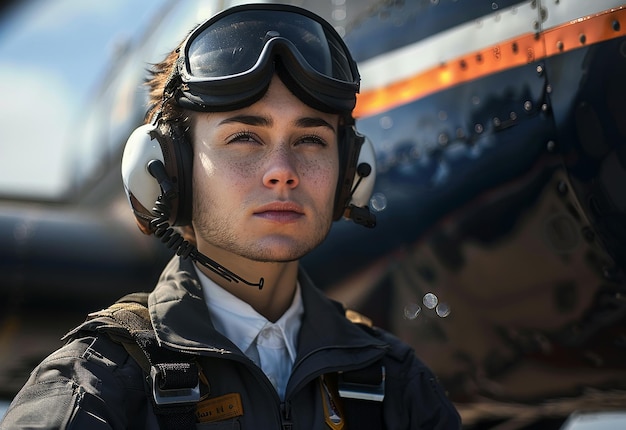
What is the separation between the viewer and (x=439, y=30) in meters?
2.82

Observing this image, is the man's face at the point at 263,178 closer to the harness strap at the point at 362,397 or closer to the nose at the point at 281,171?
the nose at the point at 281,171

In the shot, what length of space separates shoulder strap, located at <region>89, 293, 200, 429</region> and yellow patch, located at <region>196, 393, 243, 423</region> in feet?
0.20

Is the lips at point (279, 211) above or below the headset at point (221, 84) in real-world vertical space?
below

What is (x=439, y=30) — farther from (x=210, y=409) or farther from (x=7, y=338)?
(x=7, y=338)

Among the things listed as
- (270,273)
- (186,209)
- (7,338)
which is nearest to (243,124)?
(186,209)

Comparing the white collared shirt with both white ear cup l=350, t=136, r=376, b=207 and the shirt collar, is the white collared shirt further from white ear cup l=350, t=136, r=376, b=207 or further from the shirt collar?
white ear cup l=350, t=136, r=376, b=207

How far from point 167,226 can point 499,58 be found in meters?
1.26

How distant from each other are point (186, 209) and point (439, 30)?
1248 mm

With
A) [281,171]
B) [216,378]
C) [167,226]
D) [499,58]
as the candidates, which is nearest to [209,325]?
[216,378]

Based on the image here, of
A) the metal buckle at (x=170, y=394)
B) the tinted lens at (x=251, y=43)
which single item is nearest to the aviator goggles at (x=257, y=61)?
the tinted lens at (x=251, y=43)

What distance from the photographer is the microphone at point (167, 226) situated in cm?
193

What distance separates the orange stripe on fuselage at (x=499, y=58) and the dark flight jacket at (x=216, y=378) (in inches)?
38.0

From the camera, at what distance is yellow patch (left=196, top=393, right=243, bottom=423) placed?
177 centimetres

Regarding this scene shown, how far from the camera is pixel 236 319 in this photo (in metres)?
2.00
